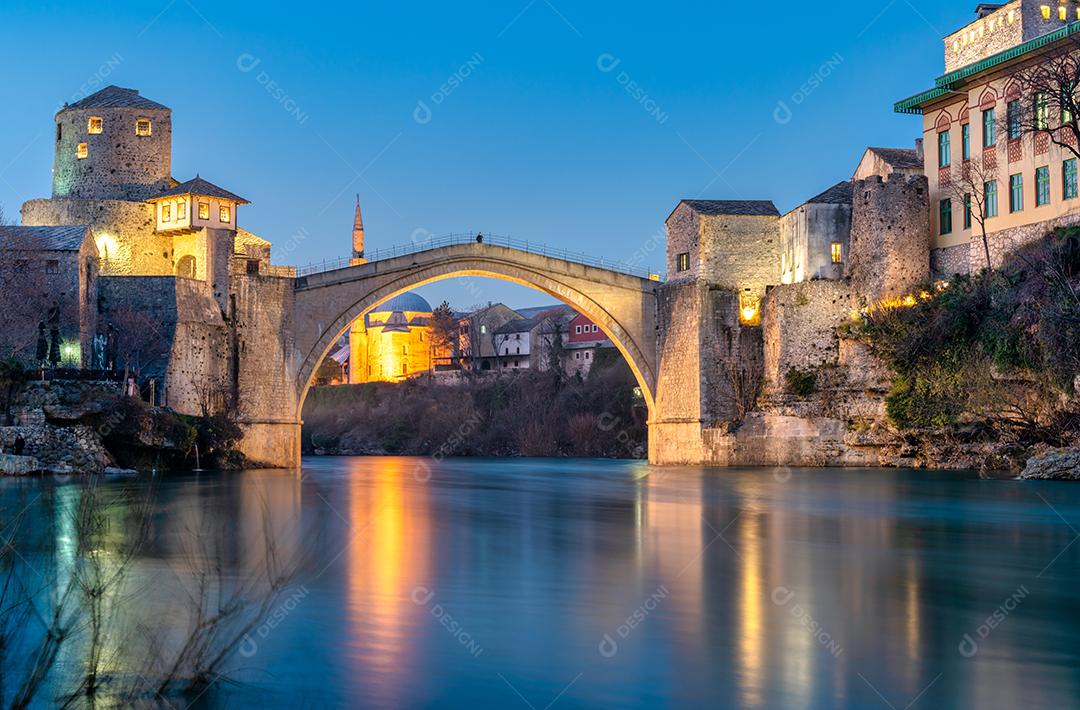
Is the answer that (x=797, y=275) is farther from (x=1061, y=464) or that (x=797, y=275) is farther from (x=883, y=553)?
(x=883, y=553)

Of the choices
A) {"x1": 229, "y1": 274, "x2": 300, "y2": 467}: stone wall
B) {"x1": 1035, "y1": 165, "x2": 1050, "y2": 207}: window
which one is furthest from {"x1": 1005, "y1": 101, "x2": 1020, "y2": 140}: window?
{"x1": 229, "y1": 274, "x2": 300, "y2": 467}: stone wall

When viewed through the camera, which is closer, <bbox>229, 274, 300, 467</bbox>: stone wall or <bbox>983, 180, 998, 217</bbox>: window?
<bbox>983, 180, 998, 217</bbox>: window

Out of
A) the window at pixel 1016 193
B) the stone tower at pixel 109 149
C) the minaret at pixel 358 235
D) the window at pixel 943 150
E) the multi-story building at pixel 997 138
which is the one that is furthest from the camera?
the minaret at pixel 358 235

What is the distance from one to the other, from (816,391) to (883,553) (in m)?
21.9

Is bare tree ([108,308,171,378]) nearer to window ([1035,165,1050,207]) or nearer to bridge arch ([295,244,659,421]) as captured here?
bridge arch ([295,244,659,421])

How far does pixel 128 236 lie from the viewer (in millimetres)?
40250

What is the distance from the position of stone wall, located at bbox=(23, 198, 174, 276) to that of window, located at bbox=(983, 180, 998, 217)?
2719 centimetres

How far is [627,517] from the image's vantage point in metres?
19.5

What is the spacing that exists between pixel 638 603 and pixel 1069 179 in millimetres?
22809

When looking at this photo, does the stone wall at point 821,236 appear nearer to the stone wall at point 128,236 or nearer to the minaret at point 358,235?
the stone wall at point 128,236

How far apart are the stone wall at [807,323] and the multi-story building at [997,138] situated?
309 cm

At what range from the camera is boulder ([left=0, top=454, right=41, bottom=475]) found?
25.8 m

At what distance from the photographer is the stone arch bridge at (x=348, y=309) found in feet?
116

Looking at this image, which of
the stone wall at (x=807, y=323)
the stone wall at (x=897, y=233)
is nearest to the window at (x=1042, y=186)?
the stone wall at (x=897, y=233)
